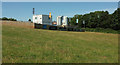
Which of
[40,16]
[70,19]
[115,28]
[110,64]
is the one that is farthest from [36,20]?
[110,64]

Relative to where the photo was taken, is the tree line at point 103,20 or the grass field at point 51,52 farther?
the tree line at point 103,20

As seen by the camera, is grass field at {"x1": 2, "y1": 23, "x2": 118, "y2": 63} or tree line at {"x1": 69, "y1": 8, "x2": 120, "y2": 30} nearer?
grass field at {"x1": 2, "y1": 23, "x2": 118, "y2": 63}

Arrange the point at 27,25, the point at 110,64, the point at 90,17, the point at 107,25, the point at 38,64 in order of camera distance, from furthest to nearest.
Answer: the point at 90,17 < the point at 107,25 < the point at 27,25 < the point at 110,64 < the point at 38,64

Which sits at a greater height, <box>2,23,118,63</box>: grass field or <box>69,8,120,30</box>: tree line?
<box>69,8,120,30</box>: tree line

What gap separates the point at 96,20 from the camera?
288 feet

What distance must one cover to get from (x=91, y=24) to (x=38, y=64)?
86519 mm

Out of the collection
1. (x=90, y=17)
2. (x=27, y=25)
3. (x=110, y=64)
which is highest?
(x=90, y=17)

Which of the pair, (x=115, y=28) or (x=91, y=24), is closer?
(x=115, y=28)

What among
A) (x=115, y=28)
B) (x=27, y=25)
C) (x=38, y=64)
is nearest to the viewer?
(x=38, y=64)

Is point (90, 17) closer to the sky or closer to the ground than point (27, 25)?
closer to the sky

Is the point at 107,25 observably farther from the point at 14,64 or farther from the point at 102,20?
the point at 14,64

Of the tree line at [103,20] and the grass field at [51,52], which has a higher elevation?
the tree line at [103,20]

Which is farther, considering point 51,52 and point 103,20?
point 103,20

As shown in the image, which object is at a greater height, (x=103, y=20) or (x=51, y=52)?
(x=103, y=20)
